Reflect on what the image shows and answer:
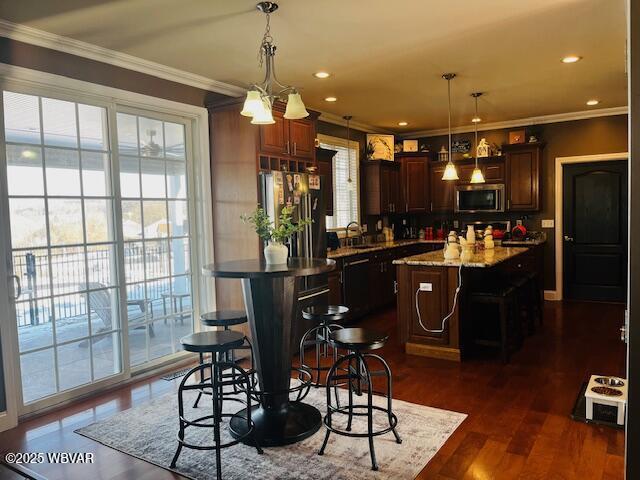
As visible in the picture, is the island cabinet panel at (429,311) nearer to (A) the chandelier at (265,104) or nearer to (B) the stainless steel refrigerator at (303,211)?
(B) the stainless steel refrigerator at (303,211)

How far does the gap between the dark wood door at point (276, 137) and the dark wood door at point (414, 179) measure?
340 cm

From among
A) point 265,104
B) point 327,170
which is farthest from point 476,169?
point 265,104

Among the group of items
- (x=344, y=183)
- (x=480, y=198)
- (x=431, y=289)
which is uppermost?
(x=344, y=183)

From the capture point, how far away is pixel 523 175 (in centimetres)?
693

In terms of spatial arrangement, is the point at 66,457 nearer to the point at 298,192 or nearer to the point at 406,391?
the point at 406,391

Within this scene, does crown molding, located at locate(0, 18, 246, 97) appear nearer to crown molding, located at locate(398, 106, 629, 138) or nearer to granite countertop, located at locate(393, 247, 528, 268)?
granite countertop, located at locate(393, 247, 528, 268)

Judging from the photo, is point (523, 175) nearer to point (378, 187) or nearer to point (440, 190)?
point (440, 190)

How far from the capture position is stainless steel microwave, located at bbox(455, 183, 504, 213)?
23.4 ft

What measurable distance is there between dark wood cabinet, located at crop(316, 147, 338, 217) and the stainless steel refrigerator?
3.21 feet

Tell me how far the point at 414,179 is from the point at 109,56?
510 centimetres

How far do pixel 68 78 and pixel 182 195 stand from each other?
1.37 metres

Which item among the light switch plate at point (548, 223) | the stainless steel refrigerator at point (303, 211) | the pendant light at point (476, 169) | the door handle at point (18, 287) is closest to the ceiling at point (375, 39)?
the pendant light at point (476, 169)

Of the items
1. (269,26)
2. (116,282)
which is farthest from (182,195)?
(269,26)

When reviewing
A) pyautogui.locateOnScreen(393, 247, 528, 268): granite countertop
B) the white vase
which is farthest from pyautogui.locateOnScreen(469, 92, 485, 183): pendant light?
the white vase
